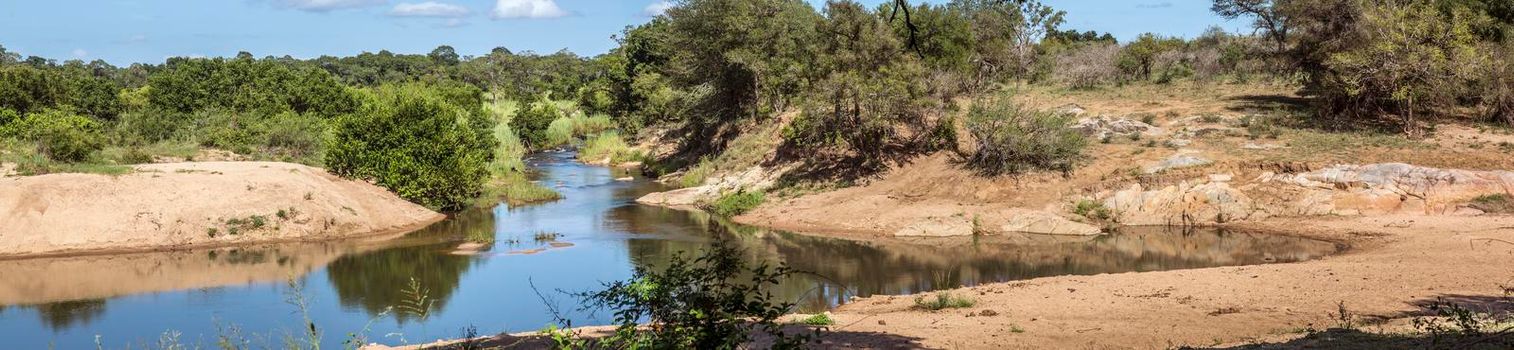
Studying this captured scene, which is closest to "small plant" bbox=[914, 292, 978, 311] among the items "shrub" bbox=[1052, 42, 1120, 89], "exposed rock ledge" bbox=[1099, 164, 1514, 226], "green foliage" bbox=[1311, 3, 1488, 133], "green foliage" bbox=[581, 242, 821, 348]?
"green foliage" bbox=[581, 242, 821, 348]

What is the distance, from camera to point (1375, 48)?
1048 inches

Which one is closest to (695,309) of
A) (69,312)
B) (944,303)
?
(944,303)

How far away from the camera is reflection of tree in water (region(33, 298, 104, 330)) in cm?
1693

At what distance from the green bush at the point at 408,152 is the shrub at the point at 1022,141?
597 inches

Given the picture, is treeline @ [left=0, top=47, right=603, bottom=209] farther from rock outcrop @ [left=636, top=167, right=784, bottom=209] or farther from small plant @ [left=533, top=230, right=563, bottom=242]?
rock outcrop @ [left=636, top=167, right=784, bottom=209]

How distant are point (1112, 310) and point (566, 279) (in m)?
10.8

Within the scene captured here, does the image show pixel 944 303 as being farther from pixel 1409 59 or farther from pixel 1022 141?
pixel 1409 59

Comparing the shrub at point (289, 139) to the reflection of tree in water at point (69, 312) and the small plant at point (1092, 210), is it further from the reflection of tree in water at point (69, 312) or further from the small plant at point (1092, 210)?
the small plant at point (1092, 210)

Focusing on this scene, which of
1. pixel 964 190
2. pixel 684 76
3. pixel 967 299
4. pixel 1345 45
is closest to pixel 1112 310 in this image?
pixel 967 299

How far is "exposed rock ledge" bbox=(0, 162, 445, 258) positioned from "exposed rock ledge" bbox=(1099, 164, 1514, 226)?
19.7 m

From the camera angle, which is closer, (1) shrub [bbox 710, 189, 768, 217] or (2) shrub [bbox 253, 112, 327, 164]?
(1) shrub [bbox 710, 189, 768, 217]

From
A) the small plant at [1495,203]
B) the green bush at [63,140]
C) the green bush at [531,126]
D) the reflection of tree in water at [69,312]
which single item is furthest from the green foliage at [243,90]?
the small plant at [1495,203]

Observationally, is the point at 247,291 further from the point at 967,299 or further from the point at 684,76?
the point at 684,76

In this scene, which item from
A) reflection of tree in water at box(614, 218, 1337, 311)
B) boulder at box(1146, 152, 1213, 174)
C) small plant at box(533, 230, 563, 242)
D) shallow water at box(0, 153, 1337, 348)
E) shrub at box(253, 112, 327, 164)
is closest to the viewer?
shallow water at box(0, 153, 1337, 348)
